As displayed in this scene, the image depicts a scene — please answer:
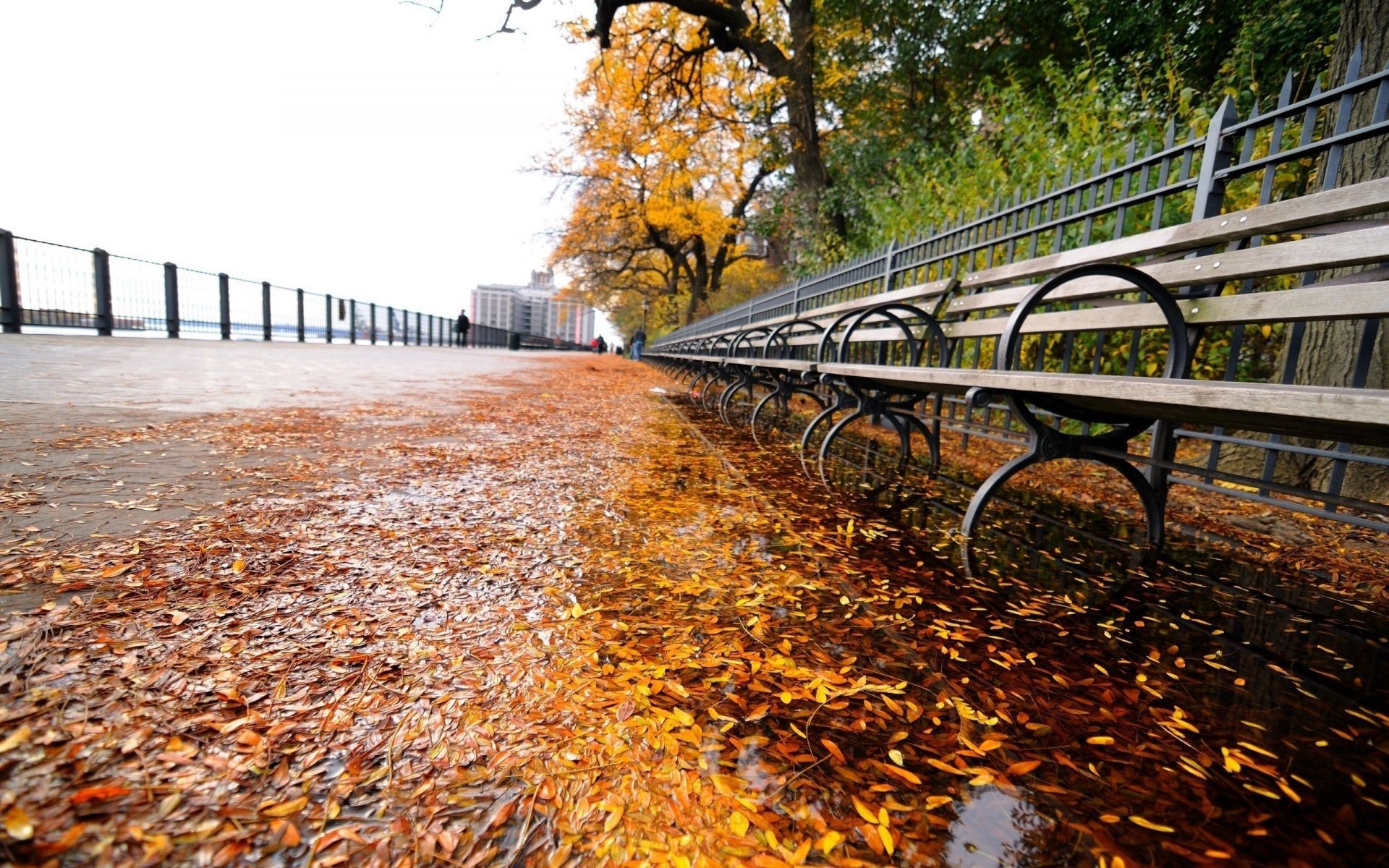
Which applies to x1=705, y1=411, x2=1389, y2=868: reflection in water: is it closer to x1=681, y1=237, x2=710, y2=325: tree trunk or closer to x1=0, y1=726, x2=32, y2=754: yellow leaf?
x1=0, y1=726, x2=32, y2=754: yellow leaf

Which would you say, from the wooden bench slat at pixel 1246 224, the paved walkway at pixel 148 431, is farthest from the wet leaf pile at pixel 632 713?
the wooden bench slat at pixel 1246 224

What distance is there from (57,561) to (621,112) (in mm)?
20282

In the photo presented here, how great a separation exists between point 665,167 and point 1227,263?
20.3 metres

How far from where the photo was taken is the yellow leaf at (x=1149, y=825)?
0.90 meters

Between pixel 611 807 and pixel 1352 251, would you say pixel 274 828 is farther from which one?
pixel 1352 251

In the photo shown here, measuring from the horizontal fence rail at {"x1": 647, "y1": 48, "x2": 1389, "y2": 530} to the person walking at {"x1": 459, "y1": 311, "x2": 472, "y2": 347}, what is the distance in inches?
1192

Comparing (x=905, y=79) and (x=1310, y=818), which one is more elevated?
(x=905, y=79)

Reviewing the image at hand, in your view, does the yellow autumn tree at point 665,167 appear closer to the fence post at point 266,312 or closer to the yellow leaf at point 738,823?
the fence post at point 266,312

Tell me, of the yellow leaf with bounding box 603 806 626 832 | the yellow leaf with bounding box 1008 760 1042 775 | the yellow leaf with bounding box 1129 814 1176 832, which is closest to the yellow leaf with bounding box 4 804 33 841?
the yellow leaf with bounding box 603 806 626 832

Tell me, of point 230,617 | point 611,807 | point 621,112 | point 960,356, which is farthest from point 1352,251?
point 621,112

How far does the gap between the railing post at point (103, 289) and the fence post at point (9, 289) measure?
1562 millimetres

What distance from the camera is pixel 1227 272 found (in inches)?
78.0

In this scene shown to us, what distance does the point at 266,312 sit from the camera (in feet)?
55.8

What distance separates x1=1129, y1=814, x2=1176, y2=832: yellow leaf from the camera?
896mm
